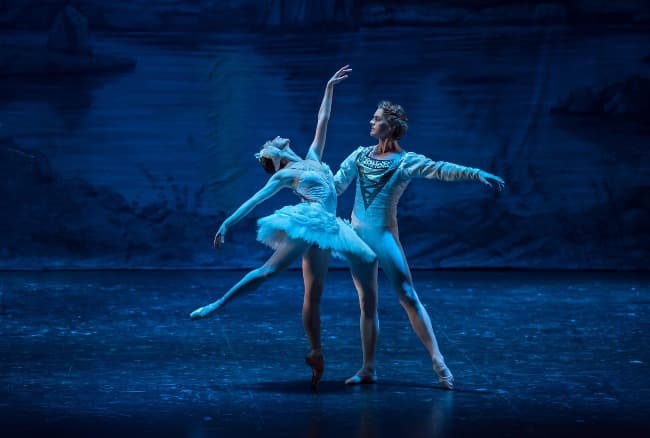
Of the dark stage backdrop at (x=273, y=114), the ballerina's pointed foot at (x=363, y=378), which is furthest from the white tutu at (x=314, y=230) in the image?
the dark stage backdrop at (x=273, y=114)

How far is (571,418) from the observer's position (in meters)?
3.84

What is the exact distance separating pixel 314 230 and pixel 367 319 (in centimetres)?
52

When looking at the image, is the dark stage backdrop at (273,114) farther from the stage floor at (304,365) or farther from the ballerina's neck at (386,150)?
the ballerina's neck at (386,150)

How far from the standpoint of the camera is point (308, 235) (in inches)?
166

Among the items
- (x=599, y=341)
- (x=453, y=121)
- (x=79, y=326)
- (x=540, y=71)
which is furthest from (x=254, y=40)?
(x=599, y=341)

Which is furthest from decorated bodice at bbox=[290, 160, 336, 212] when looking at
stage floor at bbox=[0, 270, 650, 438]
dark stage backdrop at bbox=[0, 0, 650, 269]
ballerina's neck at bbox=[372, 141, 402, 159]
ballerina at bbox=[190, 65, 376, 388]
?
dark stage backdrop at bbox=[0, 0, 650, 269]

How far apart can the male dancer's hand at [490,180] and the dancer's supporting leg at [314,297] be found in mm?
709

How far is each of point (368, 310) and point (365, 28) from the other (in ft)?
16.1

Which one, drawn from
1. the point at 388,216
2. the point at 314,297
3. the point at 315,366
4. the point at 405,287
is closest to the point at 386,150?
the point at 388,216

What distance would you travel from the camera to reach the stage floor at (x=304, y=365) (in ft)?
12.4

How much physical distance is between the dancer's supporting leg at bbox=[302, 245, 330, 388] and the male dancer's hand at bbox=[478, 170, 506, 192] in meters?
0.71

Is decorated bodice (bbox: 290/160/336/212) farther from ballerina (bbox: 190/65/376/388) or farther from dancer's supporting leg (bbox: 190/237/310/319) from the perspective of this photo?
dancer's supporting leg (bbox: 190/237/310/319)

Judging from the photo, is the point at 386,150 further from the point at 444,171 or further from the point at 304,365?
the point at 304,365

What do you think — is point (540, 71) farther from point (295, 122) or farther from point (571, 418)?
point (571, 418)
